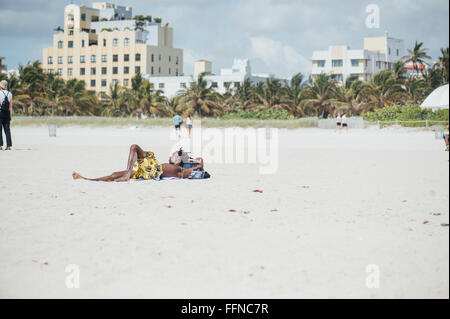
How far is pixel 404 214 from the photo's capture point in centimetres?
760

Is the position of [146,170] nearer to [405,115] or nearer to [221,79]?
[405,115]

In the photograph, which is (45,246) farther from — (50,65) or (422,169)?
(50,65)

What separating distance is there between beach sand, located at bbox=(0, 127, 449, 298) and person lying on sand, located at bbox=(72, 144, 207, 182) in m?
0.34

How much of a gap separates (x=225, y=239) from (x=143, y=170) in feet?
18.0

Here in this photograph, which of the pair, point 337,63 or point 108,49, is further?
point 108,49

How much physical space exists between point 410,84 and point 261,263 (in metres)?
62.9

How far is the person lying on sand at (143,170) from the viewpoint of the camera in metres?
11.3

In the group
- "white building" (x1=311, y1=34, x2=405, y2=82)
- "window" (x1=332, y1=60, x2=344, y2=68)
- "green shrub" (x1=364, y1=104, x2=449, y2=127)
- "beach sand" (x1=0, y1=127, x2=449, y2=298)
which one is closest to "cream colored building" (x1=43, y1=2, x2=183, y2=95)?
"white building" (x1=311, y1=34, x2=405, y2=82)

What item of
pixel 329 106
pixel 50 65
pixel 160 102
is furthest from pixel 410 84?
pixel 50 65

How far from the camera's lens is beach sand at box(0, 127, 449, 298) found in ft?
15.2

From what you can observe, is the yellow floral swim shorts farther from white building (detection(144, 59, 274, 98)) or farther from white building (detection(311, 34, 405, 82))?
white building (detection(311, 34, 405, 82))

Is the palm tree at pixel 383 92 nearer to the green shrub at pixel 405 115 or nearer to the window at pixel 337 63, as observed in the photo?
the green shrub at pixel 405 115

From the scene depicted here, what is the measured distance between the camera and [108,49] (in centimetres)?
12625

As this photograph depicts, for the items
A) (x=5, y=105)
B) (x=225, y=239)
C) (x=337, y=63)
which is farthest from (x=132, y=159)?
(x=337, y=63)
